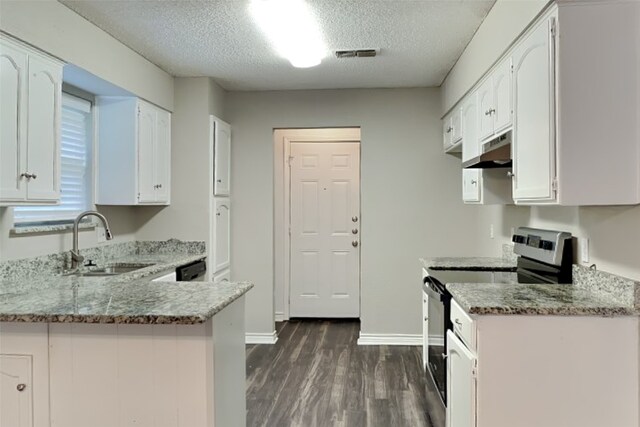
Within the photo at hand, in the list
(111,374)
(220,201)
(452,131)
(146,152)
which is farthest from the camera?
(220,201)

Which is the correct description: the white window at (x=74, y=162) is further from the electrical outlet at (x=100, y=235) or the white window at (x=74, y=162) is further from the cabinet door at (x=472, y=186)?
the cabinet door at (x=472, y=186)

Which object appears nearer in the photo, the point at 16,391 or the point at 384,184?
the point at 16,391

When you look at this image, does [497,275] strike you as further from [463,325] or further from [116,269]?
[116,269]

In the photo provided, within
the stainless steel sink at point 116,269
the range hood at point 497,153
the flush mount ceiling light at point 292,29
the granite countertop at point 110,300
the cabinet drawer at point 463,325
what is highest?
the flush mount ceiling light at point 292,29

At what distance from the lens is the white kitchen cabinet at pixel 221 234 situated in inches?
158

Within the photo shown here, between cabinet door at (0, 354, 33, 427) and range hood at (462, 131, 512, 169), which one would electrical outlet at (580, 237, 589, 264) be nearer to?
range hood at (462, 131, 512, 169)

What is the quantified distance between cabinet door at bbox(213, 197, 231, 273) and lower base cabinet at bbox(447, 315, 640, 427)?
2.73 meters

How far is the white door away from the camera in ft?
16.9

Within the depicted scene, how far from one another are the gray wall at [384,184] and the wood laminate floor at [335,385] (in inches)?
15.3

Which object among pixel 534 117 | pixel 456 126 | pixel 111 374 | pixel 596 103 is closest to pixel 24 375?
pixel 111 374

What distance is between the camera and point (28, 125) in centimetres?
222

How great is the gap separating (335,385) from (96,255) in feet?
6.48

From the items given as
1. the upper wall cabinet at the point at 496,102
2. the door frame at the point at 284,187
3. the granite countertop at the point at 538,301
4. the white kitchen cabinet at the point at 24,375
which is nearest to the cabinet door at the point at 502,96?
the upper wall cabinet at the point at 496,102

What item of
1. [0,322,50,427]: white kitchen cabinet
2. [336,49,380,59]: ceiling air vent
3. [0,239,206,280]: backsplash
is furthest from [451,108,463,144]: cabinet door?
[0,322,50,427]: white kitchen cabinet
